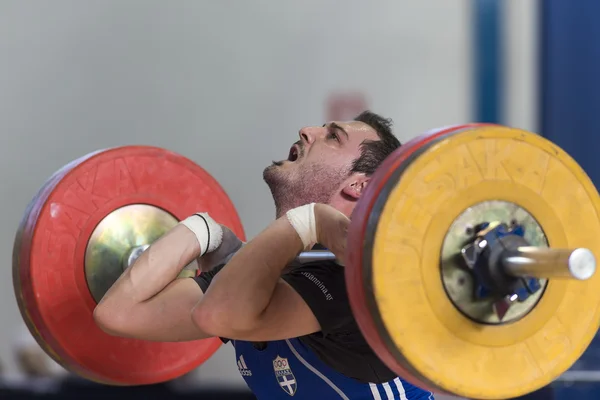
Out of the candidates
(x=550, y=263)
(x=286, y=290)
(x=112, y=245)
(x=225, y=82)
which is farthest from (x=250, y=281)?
(x=225, y=82)

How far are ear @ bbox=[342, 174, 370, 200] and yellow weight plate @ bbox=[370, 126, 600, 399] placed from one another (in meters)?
0.59

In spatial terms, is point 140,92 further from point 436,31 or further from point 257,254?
point 257,254

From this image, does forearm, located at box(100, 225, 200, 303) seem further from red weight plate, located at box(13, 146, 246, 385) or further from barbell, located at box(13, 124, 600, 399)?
barbell, located at box(13, 124, 600, 399)

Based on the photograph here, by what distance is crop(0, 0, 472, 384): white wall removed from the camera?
359 cm

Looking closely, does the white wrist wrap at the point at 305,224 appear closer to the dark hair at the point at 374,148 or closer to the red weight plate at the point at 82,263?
the dark hair at the point at 374,148

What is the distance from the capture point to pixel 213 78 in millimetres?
3834

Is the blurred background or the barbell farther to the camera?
the blurred background

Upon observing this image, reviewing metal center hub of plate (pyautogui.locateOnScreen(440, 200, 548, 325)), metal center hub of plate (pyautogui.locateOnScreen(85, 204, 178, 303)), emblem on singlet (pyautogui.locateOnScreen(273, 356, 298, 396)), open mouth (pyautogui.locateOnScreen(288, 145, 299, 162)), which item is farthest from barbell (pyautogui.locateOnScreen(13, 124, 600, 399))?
metal center hub of plate (pyautogui.locateOnScreen(85, 204, 178, 303))

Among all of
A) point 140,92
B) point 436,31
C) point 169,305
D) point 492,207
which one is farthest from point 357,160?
point 140,92

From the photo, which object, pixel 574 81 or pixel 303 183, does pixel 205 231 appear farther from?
pixel 574 81

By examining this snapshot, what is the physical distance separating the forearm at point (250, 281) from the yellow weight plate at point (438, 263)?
256 millimetres

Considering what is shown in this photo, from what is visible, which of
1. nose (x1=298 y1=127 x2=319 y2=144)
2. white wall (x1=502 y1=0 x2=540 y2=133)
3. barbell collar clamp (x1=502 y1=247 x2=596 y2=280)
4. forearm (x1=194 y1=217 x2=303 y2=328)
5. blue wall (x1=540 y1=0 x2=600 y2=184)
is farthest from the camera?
white wall (x1=502 y1=0 x2=540 y2=133)

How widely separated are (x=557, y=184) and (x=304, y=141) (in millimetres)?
759

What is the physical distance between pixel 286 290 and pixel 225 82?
2565 millimetres
